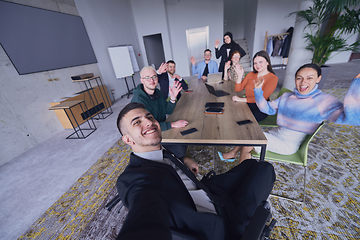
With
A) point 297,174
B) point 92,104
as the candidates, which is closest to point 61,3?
point 92,104

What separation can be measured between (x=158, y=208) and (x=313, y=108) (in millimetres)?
1471

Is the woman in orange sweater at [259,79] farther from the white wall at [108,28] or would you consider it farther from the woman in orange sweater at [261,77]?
the white wall at [108,28]

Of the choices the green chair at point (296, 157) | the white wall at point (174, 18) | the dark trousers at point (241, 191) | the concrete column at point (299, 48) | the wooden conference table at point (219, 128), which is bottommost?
the green chair at point (296, 157)

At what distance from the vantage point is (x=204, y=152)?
2248 millimetres

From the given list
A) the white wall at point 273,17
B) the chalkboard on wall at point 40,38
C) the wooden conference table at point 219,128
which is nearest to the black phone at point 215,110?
the wooden conference table at point 219,128

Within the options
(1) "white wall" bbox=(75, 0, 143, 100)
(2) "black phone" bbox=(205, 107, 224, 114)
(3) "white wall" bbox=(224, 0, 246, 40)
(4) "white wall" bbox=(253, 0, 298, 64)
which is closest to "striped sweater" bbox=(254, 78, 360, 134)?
(2) "black phone" bbox=(205, 107, 224, 114)

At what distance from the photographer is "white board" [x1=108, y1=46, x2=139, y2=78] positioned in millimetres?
5252

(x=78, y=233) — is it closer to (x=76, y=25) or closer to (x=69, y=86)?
(x=69, y=86)

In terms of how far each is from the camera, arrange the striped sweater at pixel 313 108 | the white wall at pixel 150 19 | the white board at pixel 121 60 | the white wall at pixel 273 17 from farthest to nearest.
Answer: the white wall at pixel 273 17 < the white wall at pixel 150 19 < the white board at pixel 121 60 < the striped sweater at pixel 313 108

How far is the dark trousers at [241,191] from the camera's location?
2.66ft

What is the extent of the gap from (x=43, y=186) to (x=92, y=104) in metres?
2.63

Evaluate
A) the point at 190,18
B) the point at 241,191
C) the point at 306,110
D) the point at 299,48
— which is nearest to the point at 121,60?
the point at 190,18

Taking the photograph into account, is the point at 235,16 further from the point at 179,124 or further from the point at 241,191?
the point at 241,191

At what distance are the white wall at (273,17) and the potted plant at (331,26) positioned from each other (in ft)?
13.3
